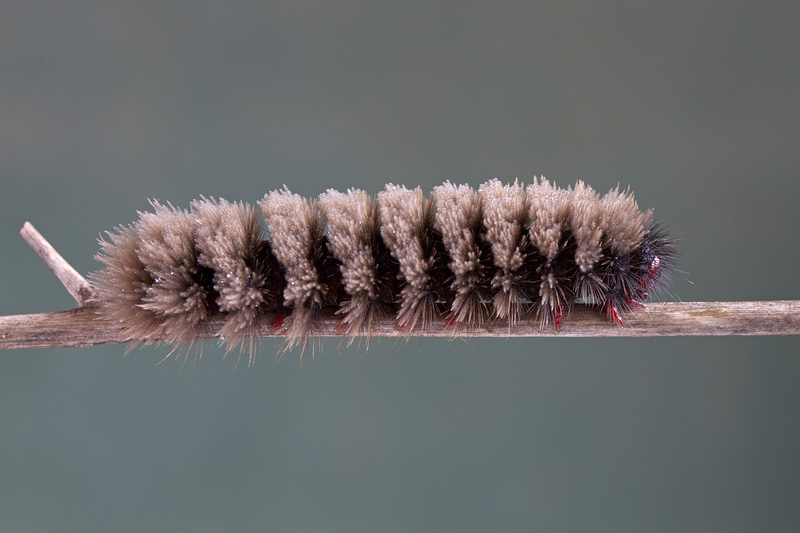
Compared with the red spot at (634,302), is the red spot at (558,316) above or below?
below

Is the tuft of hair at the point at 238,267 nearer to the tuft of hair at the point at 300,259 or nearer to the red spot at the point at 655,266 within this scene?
the tuft of hair at the point at 300,259

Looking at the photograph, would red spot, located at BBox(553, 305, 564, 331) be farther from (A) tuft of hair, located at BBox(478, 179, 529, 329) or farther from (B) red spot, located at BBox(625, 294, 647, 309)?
(B) red spot, located at BBox(625, 294, 647, 309)

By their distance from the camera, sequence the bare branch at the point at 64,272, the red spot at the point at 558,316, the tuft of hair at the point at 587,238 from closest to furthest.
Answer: the tuft of hair at the point at 587,238 → the red spot at the point at 558,316 → the bare branch at the point at 64,272

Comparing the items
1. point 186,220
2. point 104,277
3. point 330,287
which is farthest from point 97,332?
point 330,287

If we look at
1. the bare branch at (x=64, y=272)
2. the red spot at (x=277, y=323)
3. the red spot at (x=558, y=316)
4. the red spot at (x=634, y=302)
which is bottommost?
the red spot at (x=277, y=323)

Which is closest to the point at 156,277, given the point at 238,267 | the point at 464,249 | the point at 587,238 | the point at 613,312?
the point at 238,267

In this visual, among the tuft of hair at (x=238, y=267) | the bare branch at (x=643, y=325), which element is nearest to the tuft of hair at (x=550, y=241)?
the bare branch at (x=643, y=325)

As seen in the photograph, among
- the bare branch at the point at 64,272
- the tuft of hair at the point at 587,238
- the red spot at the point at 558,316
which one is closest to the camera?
the tuft of hair at the point at 587,238

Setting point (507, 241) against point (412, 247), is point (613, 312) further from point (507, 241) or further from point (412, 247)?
point (412, 247)

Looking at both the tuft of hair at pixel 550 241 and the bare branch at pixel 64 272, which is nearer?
the tuft of hair at pixel 550 241
